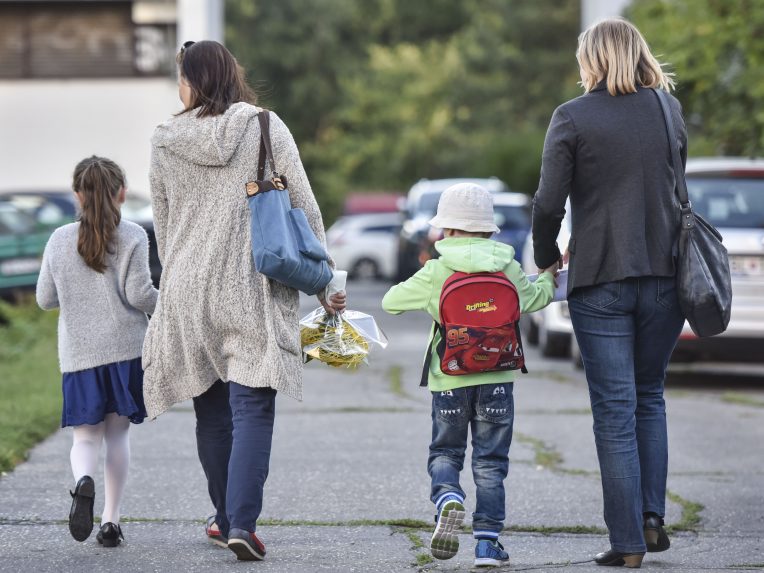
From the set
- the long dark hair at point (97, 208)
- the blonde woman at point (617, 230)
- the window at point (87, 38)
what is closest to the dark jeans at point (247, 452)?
the long dark hair at point (97, 208)

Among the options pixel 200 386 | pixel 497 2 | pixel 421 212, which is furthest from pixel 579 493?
pixel 497 2

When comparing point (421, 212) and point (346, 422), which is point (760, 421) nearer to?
point (346, 422)

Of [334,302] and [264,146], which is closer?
[264,146]

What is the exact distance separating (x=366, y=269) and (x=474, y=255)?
2710 cm

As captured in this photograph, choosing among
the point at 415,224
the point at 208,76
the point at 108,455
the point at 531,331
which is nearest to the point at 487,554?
the point at 108,455

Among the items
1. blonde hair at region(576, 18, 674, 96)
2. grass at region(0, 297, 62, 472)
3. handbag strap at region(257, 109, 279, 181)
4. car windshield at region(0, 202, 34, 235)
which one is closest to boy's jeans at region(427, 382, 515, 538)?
handbag strap at region(257, 109, 279, 181)

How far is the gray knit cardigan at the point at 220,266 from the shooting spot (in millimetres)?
4902

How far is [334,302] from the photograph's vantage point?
5.11m

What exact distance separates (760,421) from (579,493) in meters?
2.95

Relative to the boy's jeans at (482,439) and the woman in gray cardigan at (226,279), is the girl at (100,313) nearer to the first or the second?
the woman in gray cardigan at (226,279)

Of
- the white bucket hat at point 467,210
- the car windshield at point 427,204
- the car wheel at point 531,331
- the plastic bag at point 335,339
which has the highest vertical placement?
the white bucket hat at point 467,210

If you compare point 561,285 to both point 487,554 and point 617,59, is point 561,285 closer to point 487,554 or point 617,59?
point 617,59

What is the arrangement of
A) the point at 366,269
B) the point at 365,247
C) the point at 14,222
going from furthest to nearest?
the point at 366,269 < the point at 365,247 < the point at 14,222

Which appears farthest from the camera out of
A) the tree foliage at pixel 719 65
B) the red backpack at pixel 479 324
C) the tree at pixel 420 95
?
the tree at pixel 420 95
